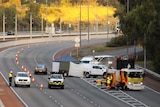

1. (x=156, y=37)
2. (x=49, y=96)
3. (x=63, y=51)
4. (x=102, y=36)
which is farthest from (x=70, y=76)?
(x=102, y=36)

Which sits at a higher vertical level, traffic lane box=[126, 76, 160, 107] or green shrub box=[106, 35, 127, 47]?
green shrub box=[106, 35, 127, 47]

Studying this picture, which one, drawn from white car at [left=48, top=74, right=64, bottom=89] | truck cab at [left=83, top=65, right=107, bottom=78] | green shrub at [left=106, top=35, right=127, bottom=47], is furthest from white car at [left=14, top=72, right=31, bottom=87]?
green shrub at [left=106, top=35, right=127, bottom=47]

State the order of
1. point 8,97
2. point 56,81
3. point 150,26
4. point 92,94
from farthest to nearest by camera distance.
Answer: point 150,26
point 56,81
point 92,94
point 8,97

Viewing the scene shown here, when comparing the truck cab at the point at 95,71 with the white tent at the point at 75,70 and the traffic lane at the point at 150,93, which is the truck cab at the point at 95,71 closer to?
the white tent at the point at 75,70

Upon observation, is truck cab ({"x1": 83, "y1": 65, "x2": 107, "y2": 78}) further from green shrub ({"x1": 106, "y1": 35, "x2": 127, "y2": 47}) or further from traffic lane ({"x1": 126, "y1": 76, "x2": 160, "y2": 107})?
green shrub ({"x1": 106, "y1": 35, "x2": 127, "y2": 47})

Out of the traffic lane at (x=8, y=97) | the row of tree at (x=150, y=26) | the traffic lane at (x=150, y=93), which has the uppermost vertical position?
the row of tree at (x=150, y=26)

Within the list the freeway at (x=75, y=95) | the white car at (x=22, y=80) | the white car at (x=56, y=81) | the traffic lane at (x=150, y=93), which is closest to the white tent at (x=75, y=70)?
the freeway at (x=75, y=95)

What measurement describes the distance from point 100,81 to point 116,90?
496cm

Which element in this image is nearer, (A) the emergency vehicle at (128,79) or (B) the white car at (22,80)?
(A) the emergency vehicle at (128,79)

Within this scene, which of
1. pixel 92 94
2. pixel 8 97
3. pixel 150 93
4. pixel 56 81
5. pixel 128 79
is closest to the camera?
pixel 8 97

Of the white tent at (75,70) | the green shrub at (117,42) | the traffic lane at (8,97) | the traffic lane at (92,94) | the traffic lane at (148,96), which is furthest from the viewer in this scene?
the green shrub at (117,42)

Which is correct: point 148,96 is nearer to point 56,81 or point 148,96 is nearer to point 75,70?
point 56,81

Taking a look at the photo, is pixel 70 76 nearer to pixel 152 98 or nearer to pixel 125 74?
pixel 125 74

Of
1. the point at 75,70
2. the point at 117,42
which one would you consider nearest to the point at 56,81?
the point at 75,70
